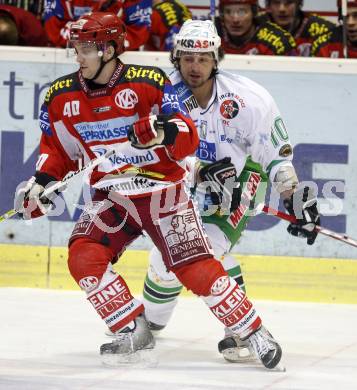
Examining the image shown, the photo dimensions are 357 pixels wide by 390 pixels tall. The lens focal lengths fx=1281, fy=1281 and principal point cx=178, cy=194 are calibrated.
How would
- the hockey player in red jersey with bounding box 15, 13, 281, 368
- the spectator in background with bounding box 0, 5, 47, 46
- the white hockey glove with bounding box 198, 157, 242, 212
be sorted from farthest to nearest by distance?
the spectator in background with bounding box 0, 5, 47, 46
the white hockey glove with bounding box 198, 157, 242, 212
the hockey player in red jersey with bounding box 15, 13, 281, 368

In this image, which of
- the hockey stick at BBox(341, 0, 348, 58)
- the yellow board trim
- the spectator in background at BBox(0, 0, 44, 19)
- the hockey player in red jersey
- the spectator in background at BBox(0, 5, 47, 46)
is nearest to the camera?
the hockey player in red jersey

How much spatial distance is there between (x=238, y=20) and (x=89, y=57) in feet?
8.14

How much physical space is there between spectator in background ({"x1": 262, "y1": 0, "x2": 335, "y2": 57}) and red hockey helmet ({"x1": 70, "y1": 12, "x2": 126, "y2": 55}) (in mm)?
2528

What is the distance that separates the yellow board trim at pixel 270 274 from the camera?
6523mm

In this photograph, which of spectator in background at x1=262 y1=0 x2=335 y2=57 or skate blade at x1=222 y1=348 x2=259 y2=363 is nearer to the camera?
skate blade at x1=222 y1=348 x2=259 y2=363

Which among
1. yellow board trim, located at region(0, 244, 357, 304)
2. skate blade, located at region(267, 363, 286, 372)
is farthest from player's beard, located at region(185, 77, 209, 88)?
yellow board trim, located at region(0, 244, 357, 304)

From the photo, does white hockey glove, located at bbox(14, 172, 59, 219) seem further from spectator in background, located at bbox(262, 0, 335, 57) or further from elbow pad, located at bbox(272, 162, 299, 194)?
spectator in background, located at bbox(262, 0, 335, 57)

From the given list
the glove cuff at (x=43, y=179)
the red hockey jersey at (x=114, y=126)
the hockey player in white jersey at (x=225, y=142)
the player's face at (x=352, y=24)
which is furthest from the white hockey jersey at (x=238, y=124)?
the player's face at (x=352, y=24)

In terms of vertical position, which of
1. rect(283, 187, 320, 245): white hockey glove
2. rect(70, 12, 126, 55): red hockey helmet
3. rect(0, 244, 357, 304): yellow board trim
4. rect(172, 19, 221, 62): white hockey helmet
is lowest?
rect(0, 244, 357, 304): yellow board trim

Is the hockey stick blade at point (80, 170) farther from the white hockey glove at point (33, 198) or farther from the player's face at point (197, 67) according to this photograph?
the player's face at point (197, 67)

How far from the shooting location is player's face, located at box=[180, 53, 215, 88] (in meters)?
5.26

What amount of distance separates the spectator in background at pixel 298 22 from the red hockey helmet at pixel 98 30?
2528 millimetres

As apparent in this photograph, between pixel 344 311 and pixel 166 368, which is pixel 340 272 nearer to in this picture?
pixel 344 311

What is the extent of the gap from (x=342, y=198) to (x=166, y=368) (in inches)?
77.7
